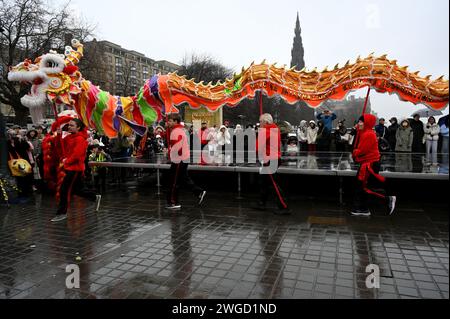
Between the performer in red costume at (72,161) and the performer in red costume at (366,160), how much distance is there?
4753 mm

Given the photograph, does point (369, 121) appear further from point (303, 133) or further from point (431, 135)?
point (303, 133)

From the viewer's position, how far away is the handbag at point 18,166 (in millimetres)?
7691

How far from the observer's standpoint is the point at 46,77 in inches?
281

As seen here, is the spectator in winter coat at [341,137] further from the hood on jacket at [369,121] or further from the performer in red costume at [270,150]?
the performer in red costume at [270,150]

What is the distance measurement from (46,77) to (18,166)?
2.16 meters

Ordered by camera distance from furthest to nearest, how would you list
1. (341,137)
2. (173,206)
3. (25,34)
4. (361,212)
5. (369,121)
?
(25,34), (341,137), (173,206), (361,212), (369,121)

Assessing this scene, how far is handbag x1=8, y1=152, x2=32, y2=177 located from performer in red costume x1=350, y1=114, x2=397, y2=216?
7035mm

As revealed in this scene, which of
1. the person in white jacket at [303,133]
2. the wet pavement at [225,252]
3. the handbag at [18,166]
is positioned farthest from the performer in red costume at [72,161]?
the person in white jacket at [303,133]

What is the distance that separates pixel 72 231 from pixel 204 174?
466 cm

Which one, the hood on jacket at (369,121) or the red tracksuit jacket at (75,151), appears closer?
the hood on jacket at (369,121)

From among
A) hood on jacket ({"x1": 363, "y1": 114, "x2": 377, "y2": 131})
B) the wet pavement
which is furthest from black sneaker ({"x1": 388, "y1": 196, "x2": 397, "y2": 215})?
hood on jacket ({"x1": 363, "y1": 114, "x2": 377, "y2": 131})

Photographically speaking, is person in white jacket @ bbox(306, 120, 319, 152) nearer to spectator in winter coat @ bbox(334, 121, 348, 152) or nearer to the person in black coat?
spectator in winter coat @ bbox(334, 121, 348, 152)

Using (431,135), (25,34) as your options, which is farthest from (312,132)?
(25,34)
